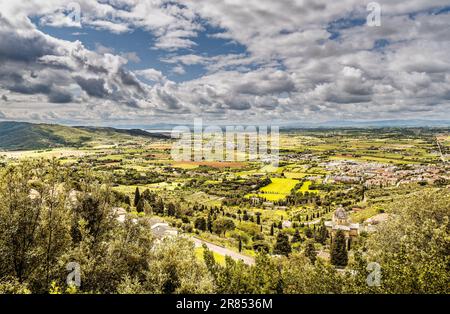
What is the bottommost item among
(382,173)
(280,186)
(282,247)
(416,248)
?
(280,186)

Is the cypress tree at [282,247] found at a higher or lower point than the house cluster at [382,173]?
lower

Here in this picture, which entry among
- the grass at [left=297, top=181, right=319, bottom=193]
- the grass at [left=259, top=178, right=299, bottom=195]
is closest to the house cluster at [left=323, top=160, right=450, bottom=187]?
the grass at [left=297, top=181, right=319, bottom=193]

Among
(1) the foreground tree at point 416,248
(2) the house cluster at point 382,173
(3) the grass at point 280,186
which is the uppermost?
(1) the foreground tree at point 416,248

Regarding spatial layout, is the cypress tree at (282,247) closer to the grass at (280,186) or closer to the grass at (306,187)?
the grass at (280,186)

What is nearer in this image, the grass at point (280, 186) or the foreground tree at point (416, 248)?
the foreground tree at point (416, 248)

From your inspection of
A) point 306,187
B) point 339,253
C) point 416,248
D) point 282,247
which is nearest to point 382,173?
point 306,187

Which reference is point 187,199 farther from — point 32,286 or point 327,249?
point 32,286

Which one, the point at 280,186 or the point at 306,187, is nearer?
the point at 306,187

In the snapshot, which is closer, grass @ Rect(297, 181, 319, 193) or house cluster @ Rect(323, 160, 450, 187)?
grass @ Rect(297, 181, 319, 193)

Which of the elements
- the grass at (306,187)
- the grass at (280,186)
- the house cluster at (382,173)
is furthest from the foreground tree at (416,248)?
the house cluster at (382,173)

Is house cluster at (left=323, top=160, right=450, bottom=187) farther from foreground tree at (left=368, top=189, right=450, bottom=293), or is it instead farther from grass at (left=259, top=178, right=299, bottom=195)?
foreground tree at (left=368, top=189, right=450, bottom=293)

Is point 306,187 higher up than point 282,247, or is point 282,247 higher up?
point 282,247

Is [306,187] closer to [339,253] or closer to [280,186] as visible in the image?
[280,186]
